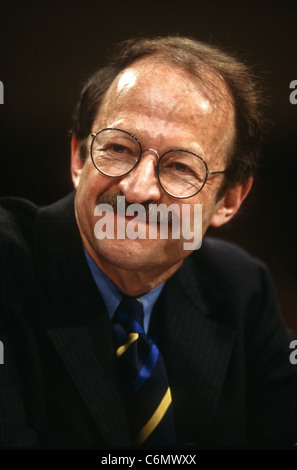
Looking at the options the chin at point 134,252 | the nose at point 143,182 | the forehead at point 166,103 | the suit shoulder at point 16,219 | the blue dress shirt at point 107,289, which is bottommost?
the blue dress shirt at point 107,289

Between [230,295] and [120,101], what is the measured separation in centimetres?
66

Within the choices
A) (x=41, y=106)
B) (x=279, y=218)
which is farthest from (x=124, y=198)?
(x=279, y=218)

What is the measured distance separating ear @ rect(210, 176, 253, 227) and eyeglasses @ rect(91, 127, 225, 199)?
0.19 meters

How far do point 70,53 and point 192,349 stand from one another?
0.84m

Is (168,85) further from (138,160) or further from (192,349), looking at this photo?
(192,349)

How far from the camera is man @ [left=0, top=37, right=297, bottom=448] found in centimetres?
101

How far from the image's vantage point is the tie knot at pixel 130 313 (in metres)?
1.13

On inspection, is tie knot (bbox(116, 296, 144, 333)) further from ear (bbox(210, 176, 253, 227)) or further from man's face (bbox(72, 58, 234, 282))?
ear (bbox(210, 176, 253, 227))

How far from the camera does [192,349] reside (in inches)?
48.1

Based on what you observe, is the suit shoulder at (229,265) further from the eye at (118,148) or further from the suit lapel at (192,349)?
the eye at (118,148)

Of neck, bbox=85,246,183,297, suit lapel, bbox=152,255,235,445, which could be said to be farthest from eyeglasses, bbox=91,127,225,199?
suit lapel, bbox=152,255,235,445

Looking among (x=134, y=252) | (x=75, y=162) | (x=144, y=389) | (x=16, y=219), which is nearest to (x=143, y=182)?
(x=134, y=252)

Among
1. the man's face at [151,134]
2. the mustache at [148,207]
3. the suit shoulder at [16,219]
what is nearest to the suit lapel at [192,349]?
the man's face at [151,134]

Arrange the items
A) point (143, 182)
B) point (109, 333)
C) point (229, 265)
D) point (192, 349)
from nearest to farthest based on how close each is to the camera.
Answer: point (143, 182) → point (109, 333) → point (192, 349) → point (229, 265)
